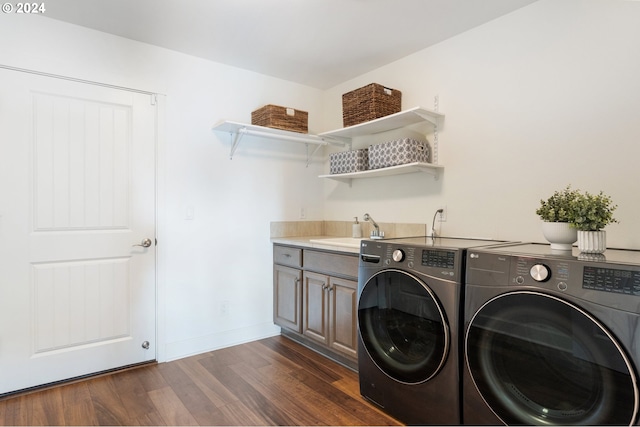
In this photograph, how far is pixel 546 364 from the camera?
1396mm

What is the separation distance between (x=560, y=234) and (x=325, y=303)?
1.63 m

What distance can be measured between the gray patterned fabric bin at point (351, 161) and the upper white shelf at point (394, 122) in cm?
18

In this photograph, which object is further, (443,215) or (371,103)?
(371,103)

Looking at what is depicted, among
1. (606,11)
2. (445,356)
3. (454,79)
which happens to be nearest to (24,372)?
(445,356)

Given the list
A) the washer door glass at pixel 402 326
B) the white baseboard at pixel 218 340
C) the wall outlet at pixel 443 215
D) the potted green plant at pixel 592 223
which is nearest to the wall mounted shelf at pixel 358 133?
the wall outlet at pixel 443 215

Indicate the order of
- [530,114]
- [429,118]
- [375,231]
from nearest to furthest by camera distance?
[530,114]
[429,118]
[375,231]

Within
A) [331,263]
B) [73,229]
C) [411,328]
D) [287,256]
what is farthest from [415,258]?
[73,229]

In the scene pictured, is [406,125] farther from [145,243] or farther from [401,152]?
[145,243]

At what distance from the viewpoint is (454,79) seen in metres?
2.49

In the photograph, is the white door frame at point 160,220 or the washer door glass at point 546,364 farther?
the white door frame at point 160,220

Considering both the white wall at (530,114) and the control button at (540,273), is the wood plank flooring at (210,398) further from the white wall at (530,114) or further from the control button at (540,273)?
the white wall at (530,114)

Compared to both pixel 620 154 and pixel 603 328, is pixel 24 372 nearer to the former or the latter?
pixel 603 328

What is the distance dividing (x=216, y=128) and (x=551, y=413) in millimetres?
2788

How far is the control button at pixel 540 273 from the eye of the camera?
138 cm
